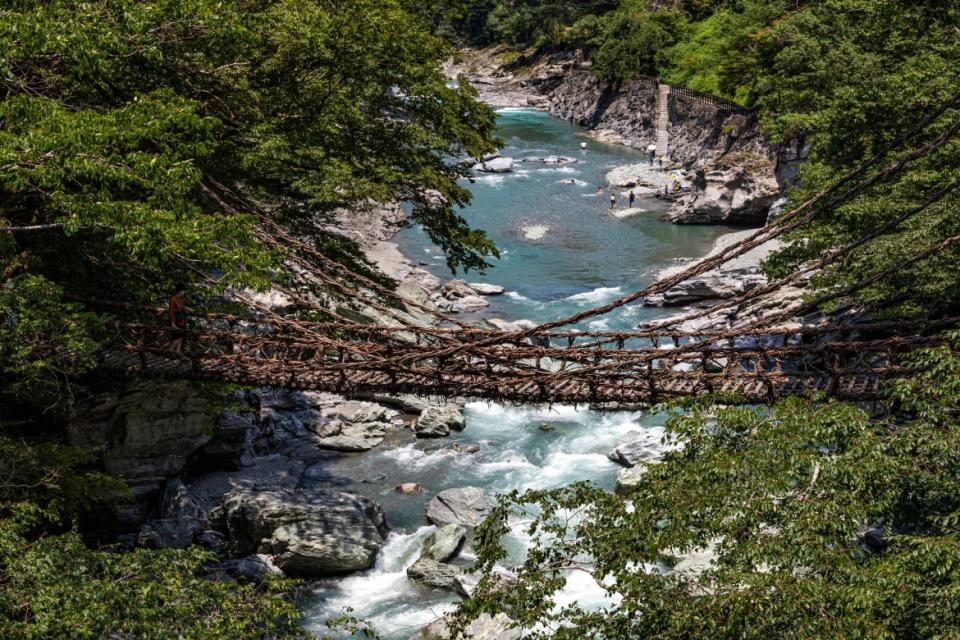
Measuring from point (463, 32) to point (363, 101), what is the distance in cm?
5996

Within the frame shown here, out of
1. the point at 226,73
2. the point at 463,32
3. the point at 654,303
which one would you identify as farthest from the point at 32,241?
the point at 463,32

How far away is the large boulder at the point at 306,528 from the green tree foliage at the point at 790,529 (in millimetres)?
5072

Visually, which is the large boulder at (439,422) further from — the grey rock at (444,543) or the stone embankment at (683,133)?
the stone embankment at (683,133)

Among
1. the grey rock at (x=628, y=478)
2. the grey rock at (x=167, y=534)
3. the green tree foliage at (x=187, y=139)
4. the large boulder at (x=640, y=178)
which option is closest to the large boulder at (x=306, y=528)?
the grey rock at (x=167, y=534)

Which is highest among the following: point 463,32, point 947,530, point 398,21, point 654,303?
point 463,32

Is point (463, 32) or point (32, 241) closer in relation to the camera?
point (32, 241)

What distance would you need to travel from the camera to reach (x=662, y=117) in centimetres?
3791

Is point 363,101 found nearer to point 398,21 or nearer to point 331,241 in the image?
point 398,21

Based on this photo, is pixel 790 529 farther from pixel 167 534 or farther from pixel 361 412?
pixel 361 412

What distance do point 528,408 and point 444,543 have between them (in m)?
4.86

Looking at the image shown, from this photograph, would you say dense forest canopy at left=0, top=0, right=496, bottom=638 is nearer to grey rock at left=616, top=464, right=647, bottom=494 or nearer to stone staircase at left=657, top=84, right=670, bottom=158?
grey rock at left=616, top=464, right=647, bottom=494

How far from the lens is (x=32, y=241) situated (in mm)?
9523

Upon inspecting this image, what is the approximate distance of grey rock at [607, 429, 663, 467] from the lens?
1355 centimetres

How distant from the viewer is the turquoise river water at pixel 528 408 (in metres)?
11.2
